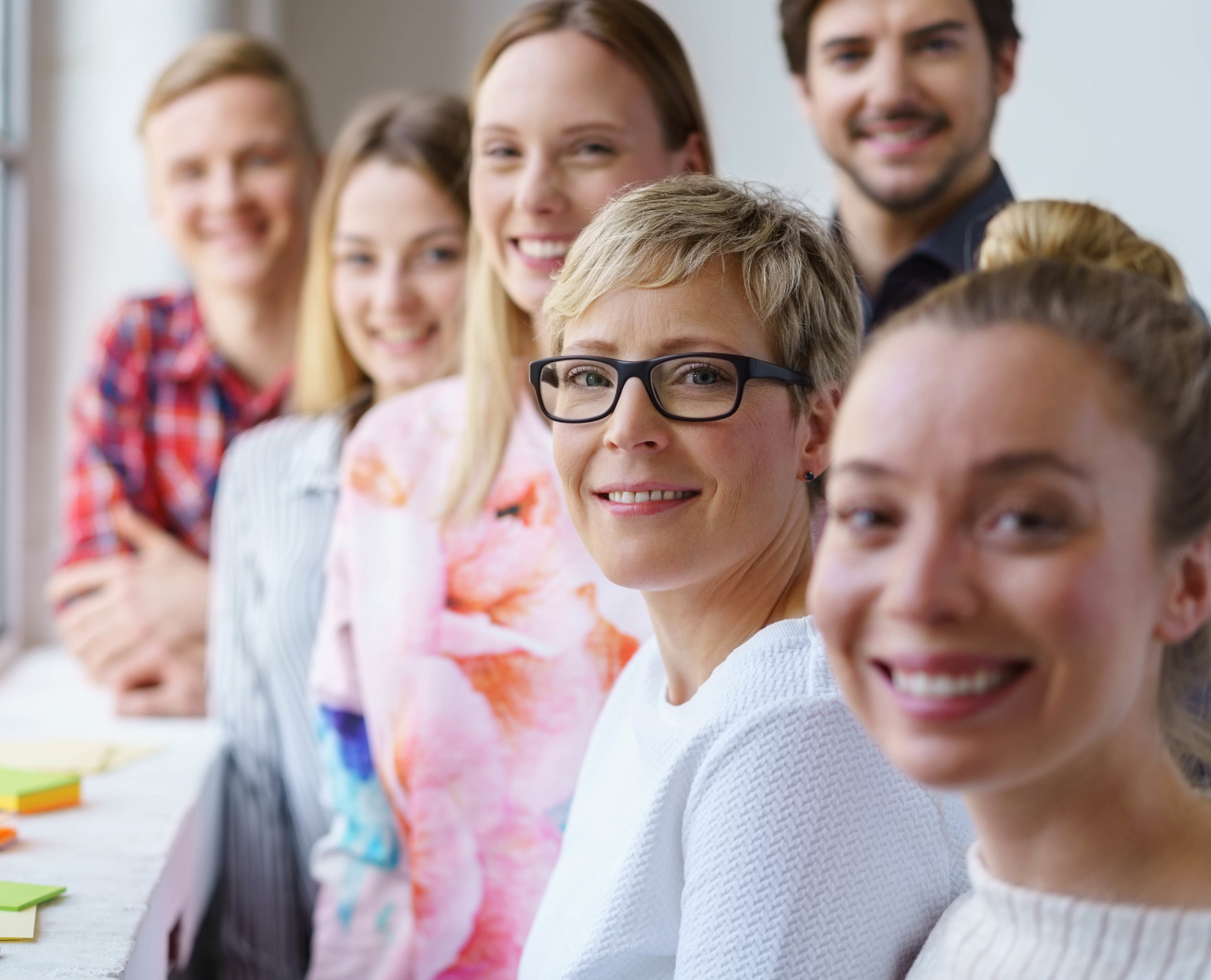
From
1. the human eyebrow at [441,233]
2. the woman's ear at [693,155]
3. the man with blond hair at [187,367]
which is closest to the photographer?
the woman's ear at [693,155]

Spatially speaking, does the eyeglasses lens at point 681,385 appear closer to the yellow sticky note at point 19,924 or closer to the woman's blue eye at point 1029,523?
the woman's blue eye at point 1029,523

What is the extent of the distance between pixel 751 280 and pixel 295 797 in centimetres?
159

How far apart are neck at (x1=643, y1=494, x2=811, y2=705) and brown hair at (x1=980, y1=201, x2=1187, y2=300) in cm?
38

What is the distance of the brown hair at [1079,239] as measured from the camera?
1287mm

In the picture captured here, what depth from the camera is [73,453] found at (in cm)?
293

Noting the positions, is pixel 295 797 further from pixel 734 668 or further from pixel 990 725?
pixel 990 725

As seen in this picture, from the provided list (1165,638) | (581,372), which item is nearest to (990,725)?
(1165,638)

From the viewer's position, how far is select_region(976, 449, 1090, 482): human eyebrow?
68cm

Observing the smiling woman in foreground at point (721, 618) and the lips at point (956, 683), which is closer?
the lips at point (956, 683)

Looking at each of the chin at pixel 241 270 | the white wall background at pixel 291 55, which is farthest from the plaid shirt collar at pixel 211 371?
the white wall background at pixel 291 55

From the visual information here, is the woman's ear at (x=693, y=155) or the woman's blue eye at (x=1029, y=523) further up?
the woman's ear at (x=693, y=155)

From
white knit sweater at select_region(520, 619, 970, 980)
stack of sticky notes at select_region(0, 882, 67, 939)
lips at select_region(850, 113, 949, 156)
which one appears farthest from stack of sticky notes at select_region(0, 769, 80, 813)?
lips at select_region(850, 113, 949, 156)

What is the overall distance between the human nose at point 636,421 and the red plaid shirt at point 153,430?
6.65 ft

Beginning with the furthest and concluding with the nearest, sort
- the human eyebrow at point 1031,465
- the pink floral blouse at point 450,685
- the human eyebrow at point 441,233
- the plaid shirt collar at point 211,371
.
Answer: the plaid shirt collar at point 211,371 → the human eyebrow at point 441,233 → the pink floral blouse at point 450,685 → the human eyebrow at point 1031,465
